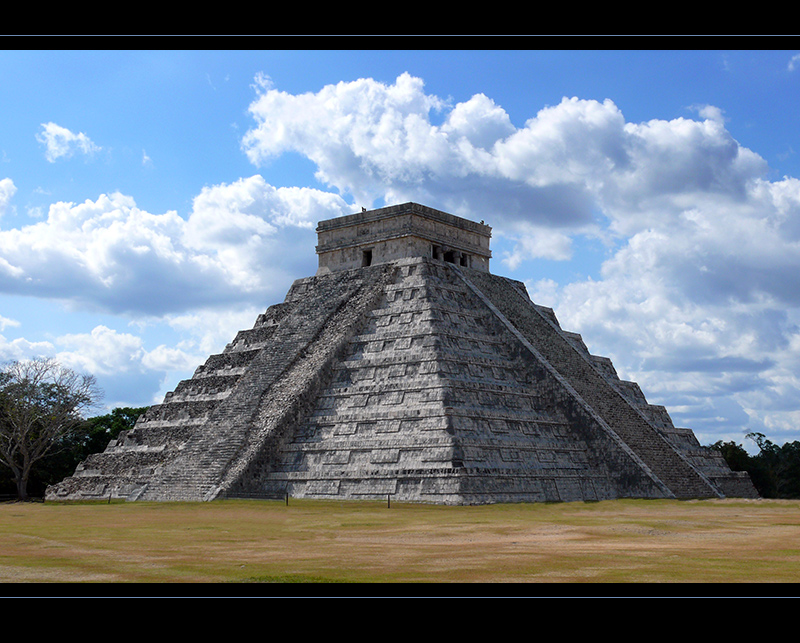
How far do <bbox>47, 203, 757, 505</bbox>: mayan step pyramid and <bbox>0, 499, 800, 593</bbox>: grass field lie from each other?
4.85 ft

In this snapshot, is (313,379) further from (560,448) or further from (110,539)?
(110,539)

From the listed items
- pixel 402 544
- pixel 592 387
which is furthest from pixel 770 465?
pixel 402 544

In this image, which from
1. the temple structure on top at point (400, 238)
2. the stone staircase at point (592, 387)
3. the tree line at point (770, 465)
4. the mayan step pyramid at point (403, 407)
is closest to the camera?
the mayan step pyramid at point (403, 407)

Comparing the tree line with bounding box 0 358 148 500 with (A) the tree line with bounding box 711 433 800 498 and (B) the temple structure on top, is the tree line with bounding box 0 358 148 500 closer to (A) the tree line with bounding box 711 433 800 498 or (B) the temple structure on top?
(B) the temple structure on top

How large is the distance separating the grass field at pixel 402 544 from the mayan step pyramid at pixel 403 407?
4.85ft

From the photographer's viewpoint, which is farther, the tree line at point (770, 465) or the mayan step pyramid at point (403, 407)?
the tree line at point (770, 465)

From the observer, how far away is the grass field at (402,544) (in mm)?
8914

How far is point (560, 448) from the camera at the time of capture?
2319 cm

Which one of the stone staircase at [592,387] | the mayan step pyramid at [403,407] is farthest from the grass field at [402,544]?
the stone staircase at [592,387]

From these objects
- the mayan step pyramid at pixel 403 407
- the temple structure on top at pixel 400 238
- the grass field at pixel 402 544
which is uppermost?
the temple structure on top at pixel 400 238

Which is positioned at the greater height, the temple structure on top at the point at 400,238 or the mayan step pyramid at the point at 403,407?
the temple structure on top at the point at 400,238

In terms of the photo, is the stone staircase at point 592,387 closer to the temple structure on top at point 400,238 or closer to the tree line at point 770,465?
the temple structure on top at point 400,238

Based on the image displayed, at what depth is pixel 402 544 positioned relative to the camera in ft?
39.9

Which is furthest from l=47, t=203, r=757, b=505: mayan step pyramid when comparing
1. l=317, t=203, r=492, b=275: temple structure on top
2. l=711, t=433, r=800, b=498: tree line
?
l=711, t=433, r=800, b=498: tree line
